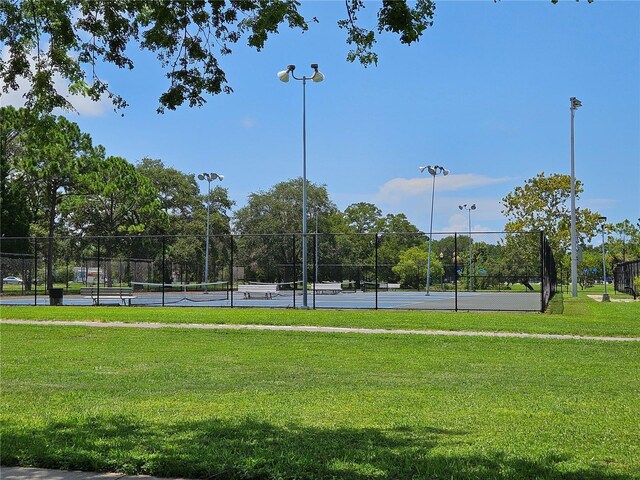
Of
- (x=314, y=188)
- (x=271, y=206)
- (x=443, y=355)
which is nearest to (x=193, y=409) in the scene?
(x=443, y=355)

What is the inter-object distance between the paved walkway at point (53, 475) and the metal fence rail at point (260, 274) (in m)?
20.4

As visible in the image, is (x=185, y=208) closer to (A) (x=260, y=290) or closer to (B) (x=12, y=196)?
(B) (x=12, y=196)

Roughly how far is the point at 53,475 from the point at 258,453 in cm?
160

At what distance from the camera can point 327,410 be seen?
7.05m

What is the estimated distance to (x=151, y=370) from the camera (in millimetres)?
10227

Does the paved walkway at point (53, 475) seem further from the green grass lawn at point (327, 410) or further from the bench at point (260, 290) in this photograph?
the bench at point (260, 290)

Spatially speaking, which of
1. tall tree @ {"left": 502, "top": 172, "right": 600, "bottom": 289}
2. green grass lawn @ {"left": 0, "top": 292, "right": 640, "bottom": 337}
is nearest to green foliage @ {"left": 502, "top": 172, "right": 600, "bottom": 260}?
tall tree @ {"left": 502, "top": 172, "right": 600, "bottom": 289}

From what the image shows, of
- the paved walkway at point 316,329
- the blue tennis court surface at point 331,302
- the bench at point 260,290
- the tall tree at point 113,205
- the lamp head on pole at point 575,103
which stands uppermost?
the lamp head on pole at point 575,103

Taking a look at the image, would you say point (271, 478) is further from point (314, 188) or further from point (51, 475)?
point (314, 188)

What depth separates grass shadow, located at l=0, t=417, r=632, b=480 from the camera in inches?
186

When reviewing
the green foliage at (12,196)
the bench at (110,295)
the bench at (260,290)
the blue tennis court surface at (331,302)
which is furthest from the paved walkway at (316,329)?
the green foliage at (12,196)

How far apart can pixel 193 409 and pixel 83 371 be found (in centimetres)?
382

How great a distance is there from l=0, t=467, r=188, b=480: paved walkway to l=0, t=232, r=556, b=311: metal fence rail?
2043 cm

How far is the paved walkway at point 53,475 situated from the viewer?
4.76 m
